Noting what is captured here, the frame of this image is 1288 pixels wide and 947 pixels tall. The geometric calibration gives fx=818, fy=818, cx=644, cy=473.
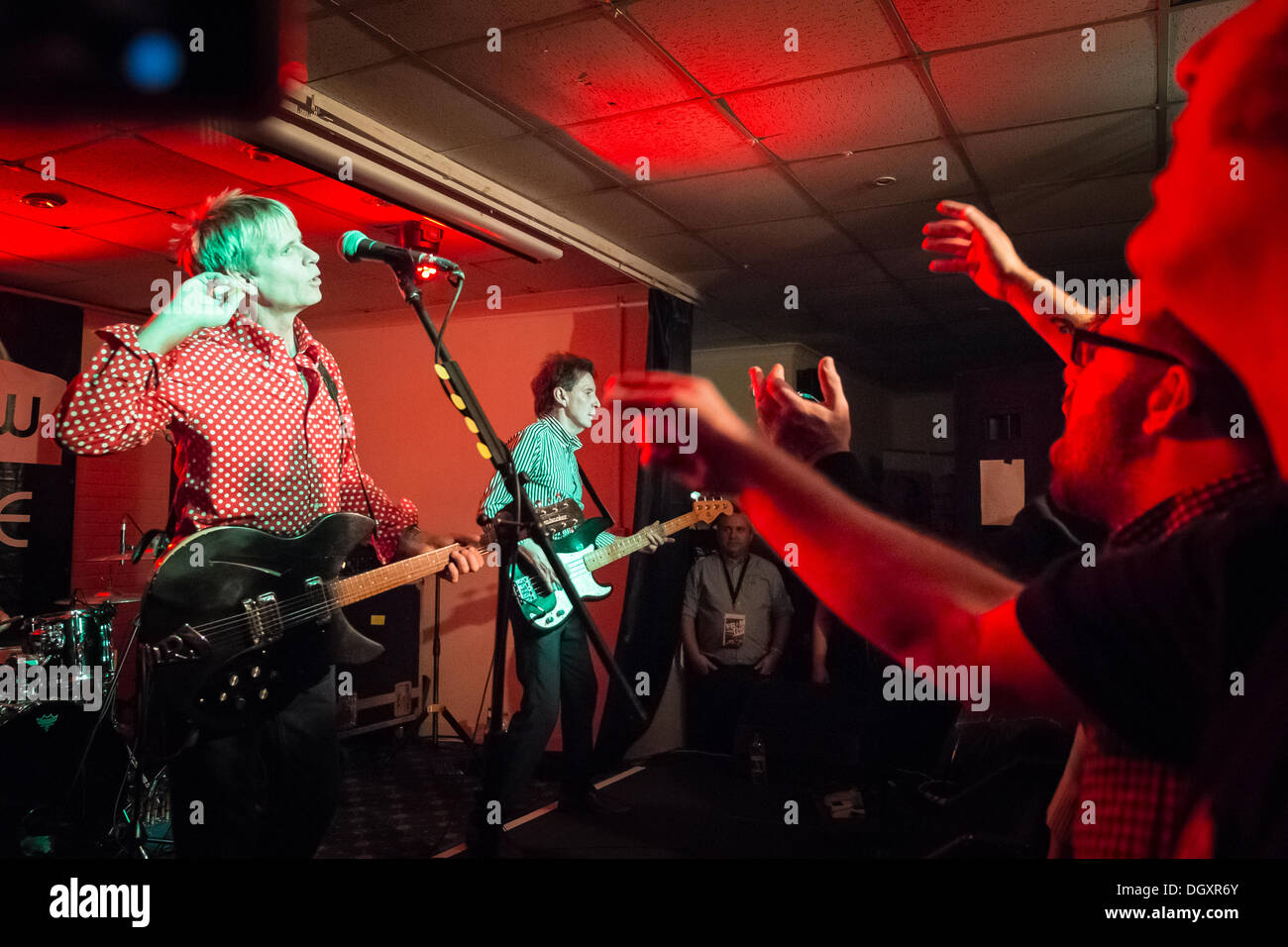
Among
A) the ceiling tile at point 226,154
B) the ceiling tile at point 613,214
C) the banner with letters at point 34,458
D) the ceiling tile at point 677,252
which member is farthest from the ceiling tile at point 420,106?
the banner with letters at point 34,458

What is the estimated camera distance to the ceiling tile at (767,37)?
7.75ft

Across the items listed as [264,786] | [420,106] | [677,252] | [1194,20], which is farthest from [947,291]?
[264,786]

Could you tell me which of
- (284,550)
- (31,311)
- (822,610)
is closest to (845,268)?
(822,610)

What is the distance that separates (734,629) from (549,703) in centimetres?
177

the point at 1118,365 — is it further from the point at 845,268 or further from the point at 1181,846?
the point at 845,268

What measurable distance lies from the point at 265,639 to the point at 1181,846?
1688 millimetres

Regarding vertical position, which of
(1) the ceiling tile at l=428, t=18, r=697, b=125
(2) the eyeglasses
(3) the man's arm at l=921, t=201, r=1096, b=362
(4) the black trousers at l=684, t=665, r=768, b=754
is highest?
(1) the ceiling tile at l=428, t=18, r=697, b=125

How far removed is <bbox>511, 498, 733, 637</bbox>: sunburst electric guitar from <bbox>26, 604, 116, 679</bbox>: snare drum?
1603 mm

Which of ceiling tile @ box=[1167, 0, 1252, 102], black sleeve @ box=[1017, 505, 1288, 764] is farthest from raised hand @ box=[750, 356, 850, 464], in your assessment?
ceiling tile @ box=[1167, 0, 1252, 102]

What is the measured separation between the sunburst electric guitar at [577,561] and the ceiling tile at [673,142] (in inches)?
59.1

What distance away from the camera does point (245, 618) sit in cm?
177

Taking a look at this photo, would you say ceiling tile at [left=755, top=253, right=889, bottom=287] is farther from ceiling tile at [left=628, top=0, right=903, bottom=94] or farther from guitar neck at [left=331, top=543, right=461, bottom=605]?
guitar neck at [left=331, top=543, right=461, bottom=605]

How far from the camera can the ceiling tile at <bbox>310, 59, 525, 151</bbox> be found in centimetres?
279

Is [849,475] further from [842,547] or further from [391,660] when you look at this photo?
[391,660]
